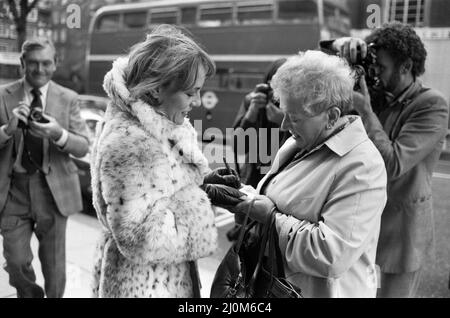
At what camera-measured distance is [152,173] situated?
1.15 m

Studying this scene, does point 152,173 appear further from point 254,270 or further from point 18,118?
point 18,118

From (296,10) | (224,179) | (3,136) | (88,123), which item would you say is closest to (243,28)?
(296,10)

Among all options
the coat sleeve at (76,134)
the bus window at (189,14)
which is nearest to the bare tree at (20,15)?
the coat sleeve at (76,134)

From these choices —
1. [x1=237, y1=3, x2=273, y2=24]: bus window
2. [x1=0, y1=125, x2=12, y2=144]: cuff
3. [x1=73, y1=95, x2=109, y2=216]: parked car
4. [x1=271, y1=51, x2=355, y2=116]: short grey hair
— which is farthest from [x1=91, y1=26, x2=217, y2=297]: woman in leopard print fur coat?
[x1=237, y1=3, x2=273, y2=24]: bus window

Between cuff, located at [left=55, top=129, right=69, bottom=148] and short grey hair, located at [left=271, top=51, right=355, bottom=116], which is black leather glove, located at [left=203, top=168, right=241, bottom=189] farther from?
cuff, located at [left=55, top=129, right=69, bottom=148]

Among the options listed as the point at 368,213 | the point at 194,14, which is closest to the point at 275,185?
the point at 368,213

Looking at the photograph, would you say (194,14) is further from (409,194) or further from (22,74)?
(409,194)

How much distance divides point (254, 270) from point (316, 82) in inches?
23.2

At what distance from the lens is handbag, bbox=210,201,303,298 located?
1150 millimetres

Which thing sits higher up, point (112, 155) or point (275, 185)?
point (112, 155)

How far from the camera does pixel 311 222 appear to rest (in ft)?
3.87

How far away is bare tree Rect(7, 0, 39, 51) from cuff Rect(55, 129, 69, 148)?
44 centimetres

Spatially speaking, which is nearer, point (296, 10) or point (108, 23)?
point (108, 23)
